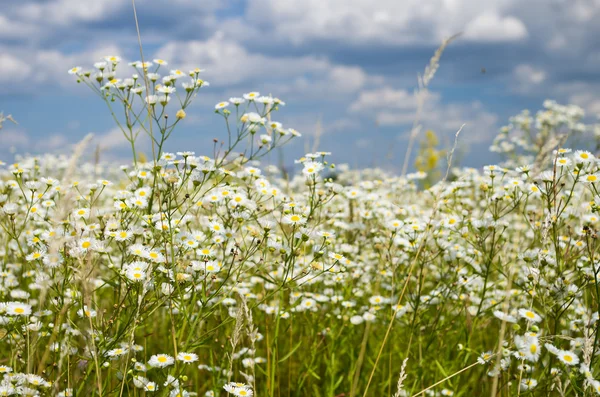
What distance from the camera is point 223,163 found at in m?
2.98

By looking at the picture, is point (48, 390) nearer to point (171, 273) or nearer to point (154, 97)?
point (171, 273)

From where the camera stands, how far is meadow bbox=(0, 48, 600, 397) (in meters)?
2.16

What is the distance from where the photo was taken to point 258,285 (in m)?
4.59

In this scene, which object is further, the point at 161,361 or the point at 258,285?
the point at 258,285

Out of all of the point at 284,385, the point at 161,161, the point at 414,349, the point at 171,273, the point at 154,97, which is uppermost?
the point at 154,97

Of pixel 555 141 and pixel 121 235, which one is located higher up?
pixel 555 141

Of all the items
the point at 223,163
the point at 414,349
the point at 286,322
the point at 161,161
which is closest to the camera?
the point at 161,161

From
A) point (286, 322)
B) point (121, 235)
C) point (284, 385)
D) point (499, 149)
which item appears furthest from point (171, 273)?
point (499, 149)

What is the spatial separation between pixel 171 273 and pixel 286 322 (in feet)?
5.41

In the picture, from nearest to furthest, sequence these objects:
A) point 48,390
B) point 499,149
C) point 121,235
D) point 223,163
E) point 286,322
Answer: point 48,390
point 121,235
point 223,163
point 286,322
point 499,149

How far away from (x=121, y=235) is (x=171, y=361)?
0.63m

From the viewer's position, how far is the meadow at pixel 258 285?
2158mm

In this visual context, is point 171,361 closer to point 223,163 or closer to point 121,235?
point 121,235

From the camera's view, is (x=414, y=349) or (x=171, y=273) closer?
(x=171, y=273)
